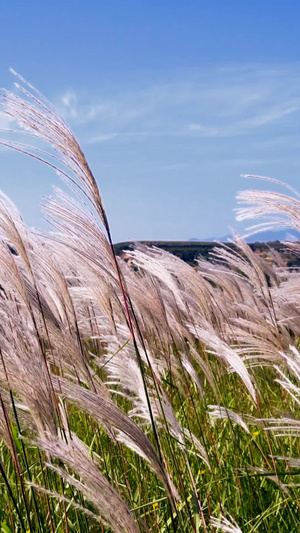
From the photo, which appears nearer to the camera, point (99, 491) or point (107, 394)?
point (99, 491)

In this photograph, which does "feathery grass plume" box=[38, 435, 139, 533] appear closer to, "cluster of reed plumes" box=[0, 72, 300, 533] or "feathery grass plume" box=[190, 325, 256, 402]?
"cluster of reed plumes" box=[0, 72, 300, 533]

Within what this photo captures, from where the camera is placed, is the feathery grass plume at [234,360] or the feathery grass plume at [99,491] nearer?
the feathery grass plume at [99,491]

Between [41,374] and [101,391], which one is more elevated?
[41,374]

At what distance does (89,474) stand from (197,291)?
7.64ft

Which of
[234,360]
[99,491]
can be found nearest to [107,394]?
[234,360]

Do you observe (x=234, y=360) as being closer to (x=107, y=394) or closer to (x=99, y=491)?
(x=107, y=394)

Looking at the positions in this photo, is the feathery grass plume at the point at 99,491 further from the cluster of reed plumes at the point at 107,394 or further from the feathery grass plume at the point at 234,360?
the feathery grass plume at the point at 234,360

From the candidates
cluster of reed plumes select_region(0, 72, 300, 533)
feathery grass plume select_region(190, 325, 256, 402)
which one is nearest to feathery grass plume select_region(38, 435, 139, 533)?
cluster of reed plumes select_region(0, 72, 300, 533)

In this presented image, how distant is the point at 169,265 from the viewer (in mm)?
3363

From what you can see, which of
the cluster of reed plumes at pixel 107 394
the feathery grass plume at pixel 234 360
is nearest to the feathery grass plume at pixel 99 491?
the cluster of reed plumes at pixel 107 394

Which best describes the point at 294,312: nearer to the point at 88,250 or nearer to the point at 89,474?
the point at 88,250

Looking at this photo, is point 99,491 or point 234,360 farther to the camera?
point 234,360

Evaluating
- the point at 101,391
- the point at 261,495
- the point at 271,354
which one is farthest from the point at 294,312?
the point at 101,391

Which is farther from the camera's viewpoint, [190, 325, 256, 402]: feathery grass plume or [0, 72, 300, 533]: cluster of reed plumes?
Answer: [190, 325, 256, 402]: feathery grass plume
